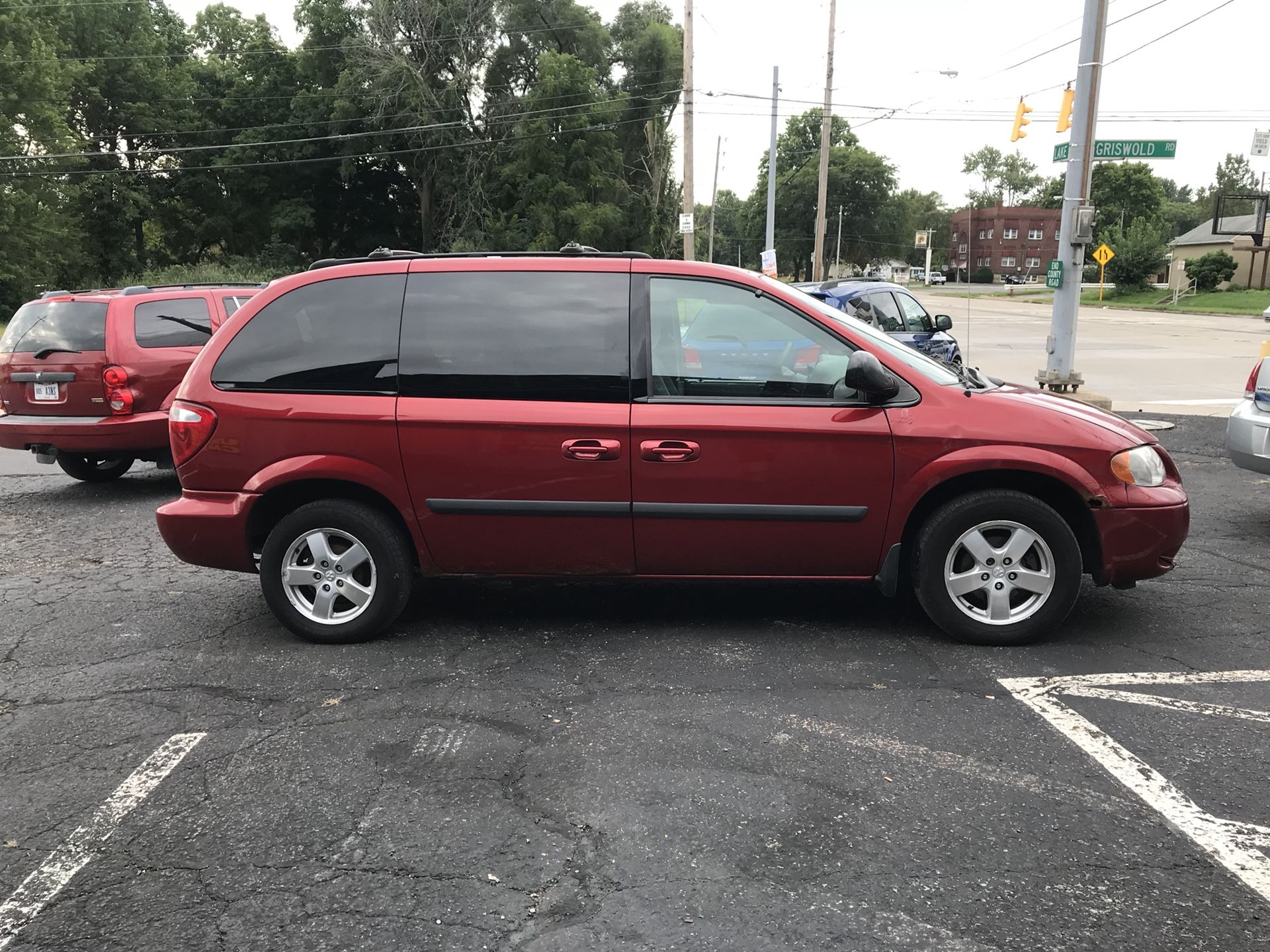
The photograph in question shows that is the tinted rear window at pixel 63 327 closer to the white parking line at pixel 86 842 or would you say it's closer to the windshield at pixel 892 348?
the white parking line at pixel 86 842

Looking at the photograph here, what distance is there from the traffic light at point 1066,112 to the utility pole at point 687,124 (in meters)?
10.7

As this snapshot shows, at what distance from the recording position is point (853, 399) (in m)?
4.40

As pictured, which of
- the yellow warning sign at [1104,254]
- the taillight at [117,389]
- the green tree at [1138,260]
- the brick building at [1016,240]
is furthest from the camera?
the brick building at [1016,240]

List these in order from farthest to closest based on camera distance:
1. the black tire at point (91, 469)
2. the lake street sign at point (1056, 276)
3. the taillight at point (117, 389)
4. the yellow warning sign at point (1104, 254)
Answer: the yellow warning sign at point (1104, 254), the lake street sign at point (1056, 276), the black tire at point (91, 469), the taillight at point (117, 389)

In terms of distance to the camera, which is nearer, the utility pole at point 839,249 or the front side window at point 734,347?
the front side window at point 734,347

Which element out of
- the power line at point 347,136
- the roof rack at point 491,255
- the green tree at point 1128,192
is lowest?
the roof rack at point 491,255

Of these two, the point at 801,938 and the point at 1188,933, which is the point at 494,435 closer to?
the point at 801,938

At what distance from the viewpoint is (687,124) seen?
2409cm

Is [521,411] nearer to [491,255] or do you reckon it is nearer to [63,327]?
[491,255]

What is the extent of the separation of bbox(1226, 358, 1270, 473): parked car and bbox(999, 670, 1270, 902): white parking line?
2842 mm

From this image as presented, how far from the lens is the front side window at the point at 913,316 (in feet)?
40.7

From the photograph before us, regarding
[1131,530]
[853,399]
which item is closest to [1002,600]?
[1131,530]

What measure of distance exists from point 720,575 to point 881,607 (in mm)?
1075

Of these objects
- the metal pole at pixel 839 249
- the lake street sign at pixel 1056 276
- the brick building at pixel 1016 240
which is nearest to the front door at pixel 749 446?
the lake street sign at pixel 1056 276
